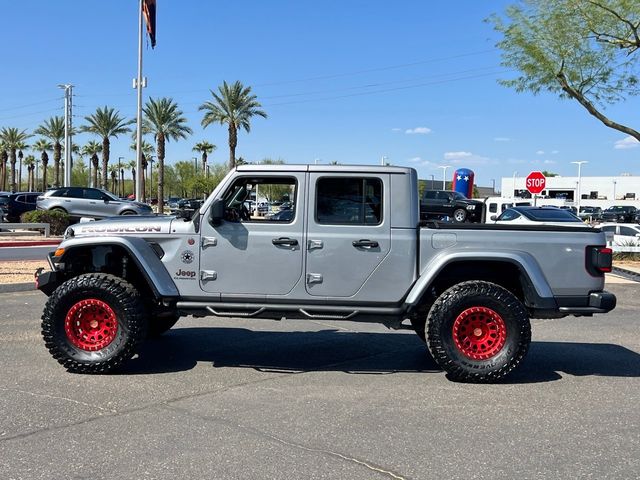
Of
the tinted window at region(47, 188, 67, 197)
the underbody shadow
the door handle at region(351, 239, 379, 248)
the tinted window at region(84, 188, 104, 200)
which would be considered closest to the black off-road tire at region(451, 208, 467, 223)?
the tinted window at region(84, 188, 104, 200)

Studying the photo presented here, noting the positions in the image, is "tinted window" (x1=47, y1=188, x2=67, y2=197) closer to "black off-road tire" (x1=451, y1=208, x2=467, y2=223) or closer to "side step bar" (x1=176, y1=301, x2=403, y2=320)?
"black off-road tire" (x1=451, y1=208, x2=467, y2=223)

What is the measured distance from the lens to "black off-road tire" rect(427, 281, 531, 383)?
5.59 m

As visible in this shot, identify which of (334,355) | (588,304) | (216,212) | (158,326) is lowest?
(334,355)

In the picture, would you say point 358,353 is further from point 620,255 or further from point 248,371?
point 620,255

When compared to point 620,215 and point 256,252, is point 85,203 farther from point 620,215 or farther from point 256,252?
point 620,215

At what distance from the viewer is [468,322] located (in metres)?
5.70

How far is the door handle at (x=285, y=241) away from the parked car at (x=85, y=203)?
1997cm

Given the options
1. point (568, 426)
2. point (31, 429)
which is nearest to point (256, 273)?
point (31, 429)

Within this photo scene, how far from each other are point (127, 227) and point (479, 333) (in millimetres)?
3546

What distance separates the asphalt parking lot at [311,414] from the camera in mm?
3771

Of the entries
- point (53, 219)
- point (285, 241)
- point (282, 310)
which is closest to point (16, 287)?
point (282, 310)

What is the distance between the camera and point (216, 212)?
568cm

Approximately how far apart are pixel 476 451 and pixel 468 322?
1822mm

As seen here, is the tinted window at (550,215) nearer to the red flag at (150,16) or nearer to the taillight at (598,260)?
the taillight at (598,260)
